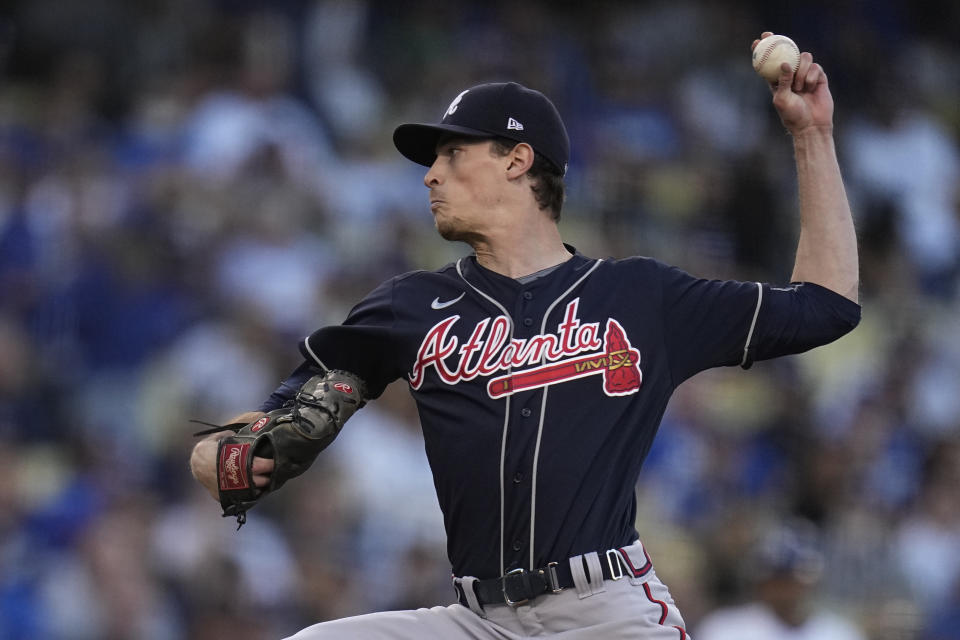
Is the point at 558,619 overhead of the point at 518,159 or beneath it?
beneath

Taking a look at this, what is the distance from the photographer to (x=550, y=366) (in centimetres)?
313

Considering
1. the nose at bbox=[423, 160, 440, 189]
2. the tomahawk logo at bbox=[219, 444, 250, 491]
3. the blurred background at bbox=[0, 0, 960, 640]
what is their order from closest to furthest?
the tomahawk logo at bbox=[219, 444, 250, 491]
the nose at bbox=[423, 160, 440, 189]
the blurred background at bbox=[0, 0, 960, 640]

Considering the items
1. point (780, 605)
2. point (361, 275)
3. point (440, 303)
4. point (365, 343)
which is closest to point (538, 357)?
point (440, 303)

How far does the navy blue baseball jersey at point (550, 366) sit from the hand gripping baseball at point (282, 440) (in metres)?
0.12

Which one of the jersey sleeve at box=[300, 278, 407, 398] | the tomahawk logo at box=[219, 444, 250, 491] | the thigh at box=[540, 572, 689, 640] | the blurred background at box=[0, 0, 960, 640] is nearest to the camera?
the thigh at box=[540, 572, 689, 640]

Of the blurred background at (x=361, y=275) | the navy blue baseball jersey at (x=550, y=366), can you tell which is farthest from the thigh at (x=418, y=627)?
the blurred background at (x=361, y=275)

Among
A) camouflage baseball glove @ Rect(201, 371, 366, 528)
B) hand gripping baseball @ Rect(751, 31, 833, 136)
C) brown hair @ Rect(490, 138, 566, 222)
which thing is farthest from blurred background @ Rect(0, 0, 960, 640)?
hand gripping baseball @ Rect(751, 31, 833, 136)

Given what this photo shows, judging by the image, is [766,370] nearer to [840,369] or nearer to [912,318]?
[840,369]

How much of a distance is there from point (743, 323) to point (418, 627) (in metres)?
1.03

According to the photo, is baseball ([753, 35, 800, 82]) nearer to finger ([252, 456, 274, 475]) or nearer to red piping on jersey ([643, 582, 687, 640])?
red piping on jersey ([643, 582, 687, 640])

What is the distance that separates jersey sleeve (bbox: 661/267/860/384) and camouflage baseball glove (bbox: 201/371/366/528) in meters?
0.79

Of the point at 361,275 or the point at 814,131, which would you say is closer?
the point at 814,131

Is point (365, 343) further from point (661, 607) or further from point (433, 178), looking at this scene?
point (661, 607)

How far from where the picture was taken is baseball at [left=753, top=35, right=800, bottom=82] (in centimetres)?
330
